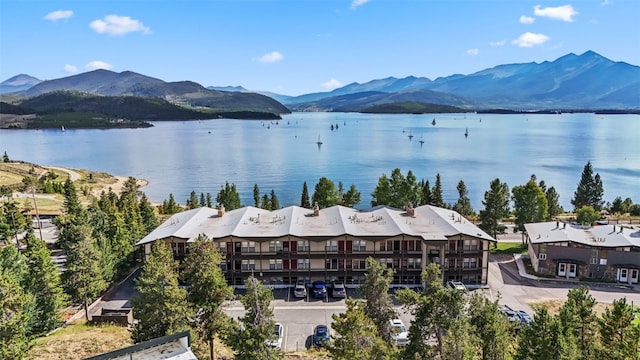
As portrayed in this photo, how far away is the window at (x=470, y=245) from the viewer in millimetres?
39469

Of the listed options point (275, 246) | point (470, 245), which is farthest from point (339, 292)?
point (470, 245)

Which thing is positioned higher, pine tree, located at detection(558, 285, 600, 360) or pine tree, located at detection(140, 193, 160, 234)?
pine tree, located at detection(558, 285, 600, 360)

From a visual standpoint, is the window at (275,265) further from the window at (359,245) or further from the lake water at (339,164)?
the lake water at (339,164)

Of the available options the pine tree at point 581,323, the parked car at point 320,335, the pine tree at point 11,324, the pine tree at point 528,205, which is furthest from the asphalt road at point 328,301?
the pine tree at point 11,324

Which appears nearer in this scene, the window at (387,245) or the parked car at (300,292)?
the parked car at (300,292)

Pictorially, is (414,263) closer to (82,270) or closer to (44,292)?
(82,270)

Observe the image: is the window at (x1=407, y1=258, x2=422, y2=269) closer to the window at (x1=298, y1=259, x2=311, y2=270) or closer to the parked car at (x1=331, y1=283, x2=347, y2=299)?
the parked car at (x1=331, y1=283, x2=347, y2=299)

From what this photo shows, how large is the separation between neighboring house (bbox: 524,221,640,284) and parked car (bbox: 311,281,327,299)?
2065 cm

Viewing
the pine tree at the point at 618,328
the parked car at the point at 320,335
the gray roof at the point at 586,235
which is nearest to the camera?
the pine tree at the point at 618,328

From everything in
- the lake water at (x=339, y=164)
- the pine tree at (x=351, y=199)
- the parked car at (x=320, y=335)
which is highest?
the pine tree at (x=351, y=199)

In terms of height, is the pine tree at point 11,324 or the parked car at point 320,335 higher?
the pine tree at point 11,324

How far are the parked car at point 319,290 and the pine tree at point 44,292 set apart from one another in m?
17.8

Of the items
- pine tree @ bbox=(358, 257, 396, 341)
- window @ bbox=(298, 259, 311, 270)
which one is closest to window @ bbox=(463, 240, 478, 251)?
window @ bbox=(298, 259, 311, 270)

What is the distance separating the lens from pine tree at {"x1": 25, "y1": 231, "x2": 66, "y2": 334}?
28766 mm
